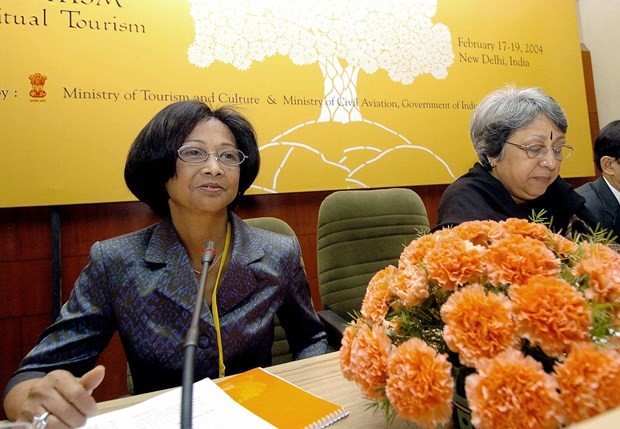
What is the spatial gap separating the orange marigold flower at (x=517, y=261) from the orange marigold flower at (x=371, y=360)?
0.16 m

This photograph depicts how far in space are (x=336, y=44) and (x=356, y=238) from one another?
1428 millimetres

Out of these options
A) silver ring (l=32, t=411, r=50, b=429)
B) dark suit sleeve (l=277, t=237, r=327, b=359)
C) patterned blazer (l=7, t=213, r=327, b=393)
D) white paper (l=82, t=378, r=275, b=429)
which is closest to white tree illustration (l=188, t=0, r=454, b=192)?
dark suit sleeve (l=277, t=237, r=327, b=359)

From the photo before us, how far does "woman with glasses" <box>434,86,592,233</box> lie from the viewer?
4.95 feet

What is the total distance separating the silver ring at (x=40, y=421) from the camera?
603 mm

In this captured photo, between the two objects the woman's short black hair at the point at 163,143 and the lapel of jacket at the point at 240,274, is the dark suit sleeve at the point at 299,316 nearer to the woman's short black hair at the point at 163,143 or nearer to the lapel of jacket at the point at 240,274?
the lapel of jacket at the point at 240,274

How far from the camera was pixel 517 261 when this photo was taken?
48 cm

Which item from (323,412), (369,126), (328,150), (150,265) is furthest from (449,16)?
(323,412)

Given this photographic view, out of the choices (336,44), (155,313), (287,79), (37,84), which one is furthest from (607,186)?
(37,84)

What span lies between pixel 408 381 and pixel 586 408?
0.57ft

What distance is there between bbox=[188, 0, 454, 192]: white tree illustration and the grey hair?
3.43 feet

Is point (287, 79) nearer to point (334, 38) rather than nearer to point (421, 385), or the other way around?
point (334, 38)

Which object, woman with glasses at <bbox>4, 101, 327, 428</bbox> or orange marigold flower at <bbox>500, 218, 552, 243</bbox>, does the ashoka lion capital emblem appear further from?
orange marigold flower at <bbox>500, 218, 552, 243</bbox>

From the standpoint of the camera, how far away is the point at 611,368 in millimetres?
402

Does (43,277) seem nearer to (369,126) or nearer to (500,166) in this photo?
(369,126)
